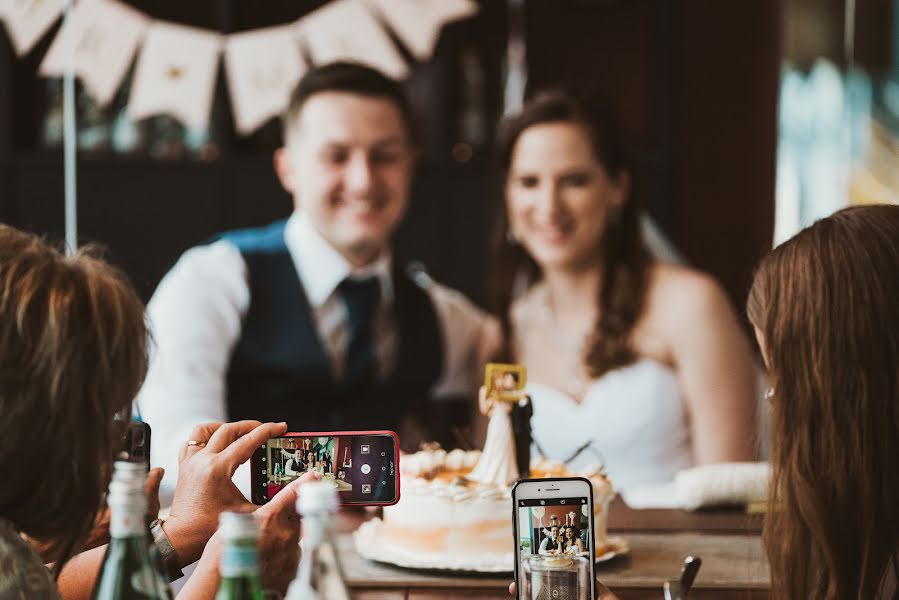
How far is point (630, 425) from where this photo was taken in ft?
8.63

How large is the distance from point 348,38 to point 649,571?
1866 millimetres

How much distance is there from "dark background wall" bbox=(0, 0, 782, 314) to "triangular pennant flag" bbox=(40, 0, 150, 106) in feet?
2.61

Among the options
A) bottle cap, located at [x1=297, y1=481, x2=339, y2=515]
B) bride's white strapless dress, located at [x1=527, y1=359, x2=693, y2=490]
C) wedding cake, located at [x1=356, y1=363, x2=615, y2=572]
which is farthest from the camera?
bride's white strapless dress, located at [x1=527, y1=359, x2=693, y2=490]

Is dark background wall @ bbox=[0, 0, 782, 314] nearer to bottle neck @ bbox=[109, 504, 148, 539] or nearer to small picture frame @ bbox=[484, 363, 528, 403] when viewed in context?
small picture frame @ bbox=[484, 363, 528, 403]

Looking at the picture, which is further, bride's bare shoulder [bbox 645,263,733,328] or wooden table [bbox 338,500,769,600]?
bride's bare shoulder [bbox 645,263,733,328]

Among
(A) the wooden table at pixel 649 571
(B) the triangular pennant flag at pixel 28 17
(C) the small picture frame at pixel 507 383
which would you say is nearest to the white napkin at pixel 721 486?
(A) the wooden table at pixel 649 571

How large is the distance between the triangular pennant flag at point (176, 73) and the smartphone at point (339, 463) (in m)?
2.02

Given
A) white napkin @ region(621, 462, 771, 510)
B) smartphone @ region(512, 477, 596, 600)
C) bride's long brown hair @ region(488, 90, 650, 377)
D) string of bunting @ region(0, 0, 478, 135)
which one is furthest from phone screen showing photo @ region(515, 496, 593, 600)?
string of bunting @ region(0, 0, 478, 135)

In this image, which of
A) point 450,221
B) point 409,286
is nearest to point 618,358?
point 409,286

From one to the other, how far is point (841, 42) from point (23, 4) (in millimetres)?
2816

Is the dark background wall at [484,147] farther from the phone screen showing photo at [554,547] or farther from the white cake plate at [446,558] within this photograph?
the phone screen showing photo at [554,547]

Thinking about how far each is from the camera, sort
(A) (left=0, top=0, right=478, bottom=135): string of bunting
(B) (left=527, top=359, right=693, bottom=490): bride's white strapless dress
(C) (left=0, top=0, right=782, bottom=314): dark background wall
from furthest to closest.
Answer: (C) (left=0, top=0, right=782, bottom=314): dark background wall
(A) (left=0, top=0, right=478, bottom=135): string of bunting
(B) (left=527, top=359, right=693, bottom=490): bride's white strapless dress

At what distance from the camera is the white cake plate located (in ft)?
5.14

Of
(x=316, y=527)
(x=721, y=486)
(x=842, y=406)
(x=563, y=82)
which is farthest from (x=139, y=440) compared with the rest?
(x=563, y=82)
